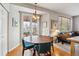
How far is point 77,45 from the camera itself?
198cm

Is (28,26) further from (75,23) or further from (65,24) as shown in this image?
(75,23)

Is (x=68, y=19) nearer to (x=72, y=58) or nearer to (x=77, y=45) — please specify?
(x=77, y=45)

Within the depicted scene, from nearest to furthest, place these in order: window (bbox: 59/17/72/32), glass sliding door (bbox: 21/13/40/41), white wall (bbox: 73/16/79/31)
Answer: glass sliding door (bbox: 21/13/40/41) < window (bbox: 59/17/72/32) < white wall (bbox: 73/16/79/31)

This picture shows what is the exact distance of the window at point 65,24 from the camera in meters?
6.24

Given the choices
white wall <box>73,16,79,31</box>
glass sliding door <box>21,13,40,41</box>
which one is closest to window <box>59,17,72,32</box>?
white wall <box>73,16,79,31</box>

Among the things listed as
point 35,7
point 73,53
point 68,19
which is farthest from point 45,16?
point 73,53

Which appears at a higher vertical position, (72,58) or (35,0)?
(35,0)

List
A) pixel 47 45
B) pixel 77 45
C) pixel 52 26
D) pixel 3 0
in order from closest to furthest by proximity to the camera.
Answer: pixel 3 0 → pixel 77 45 → pixel 47 45 → pixel 52 26

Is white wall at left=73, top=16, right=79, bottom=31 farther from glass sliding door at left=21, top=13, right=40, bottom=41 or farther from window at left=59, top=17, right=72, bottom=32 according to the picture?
glass sliding door at left=21, top=13, right=40, bottom=41

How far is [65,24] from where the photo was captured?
6.72m

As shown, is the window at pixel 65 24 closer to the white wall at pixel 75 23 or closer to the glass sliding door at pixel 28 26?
the white wall at pixel 75 23

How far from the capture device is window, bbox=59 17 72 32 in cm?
624

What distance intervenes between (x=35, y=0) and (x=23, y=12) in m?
4.20

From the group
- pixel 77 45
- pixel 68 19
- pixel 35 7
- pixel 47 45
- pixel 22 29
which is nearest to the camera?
pixel 77 45
